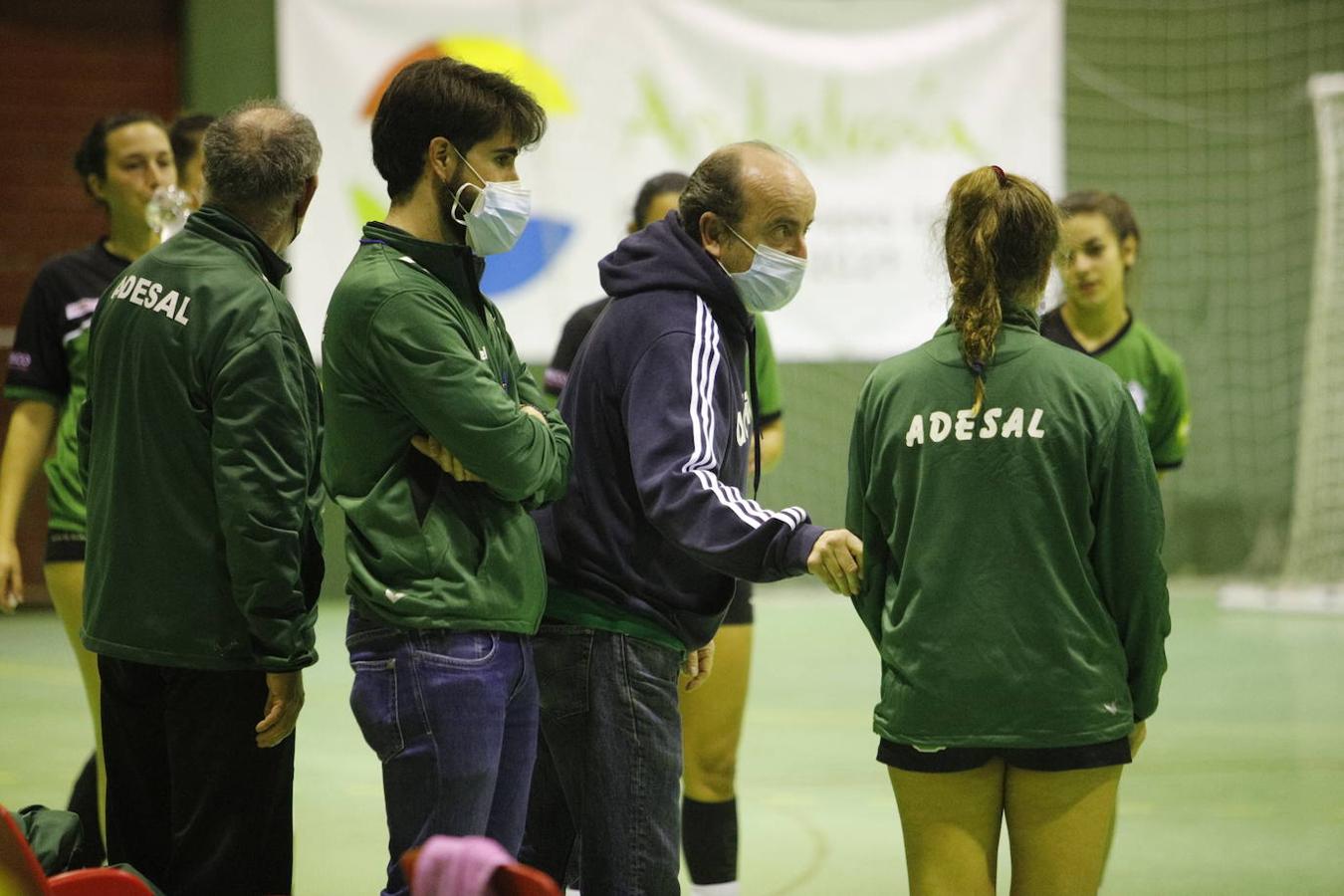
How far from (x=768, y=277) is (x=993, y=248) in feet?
1.28

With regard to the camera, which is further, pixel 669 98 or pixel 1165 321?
pixel 1165 321

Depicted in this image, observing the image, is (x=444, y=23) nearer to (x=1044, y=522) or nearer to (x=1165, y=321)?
(x=1165, y=321)

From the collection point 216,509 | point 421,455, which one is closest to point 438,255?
point 421,455

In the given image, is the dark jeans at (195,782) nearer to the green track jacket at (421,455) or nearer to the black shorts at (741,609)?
the green track jacket at (421,455)

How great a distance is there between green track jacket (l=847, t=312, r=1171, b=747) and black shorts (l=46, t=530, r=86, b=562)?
2.19 meters

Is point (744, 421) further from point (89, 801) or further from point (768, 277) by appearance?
point (89, 801)

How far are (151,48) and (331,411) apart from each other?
8.04 m

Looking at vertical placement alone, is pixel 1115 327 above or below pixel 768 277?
below

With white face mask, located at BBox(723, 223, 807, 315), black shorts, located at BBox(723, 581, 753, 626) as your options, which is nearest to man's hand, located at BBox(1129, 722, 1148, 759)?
white face mask, located at BBox(723, 223, 807, 315)

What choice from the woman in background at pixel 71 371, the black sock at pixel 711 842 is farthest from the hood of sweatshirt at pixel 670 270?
the woman in background at pixel 71 371

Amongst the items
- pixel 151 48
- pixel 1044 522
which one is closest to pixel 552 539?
pixel 1044 522

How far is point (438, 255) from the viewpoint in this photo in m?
2.49

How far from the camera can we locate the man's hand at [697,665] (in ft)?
9.64

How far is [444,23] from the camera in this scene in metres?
9.54
